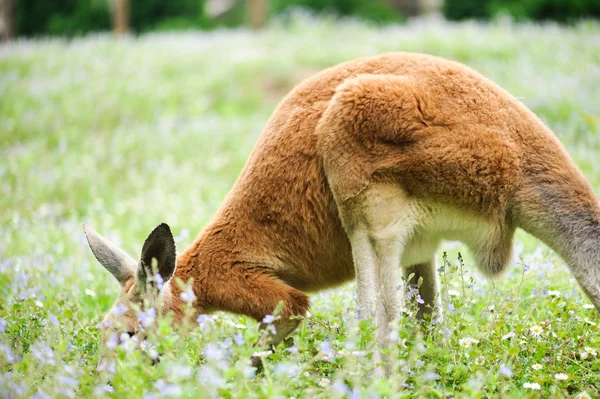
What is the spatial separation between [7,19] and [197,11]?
19.7 feet

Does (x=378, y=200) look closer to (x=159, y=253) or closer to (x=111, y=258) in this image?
(x=159, y=253)

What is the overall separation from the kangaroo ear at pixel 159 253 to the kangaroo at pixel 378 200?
10 mm

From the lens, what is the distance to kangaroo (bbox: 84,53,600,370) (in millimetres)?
3801

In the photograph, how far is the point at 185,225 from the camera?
288 inches

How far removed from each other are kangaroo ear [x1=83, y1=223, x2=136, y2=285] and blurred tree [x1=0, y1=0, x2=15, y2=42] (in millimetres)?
15526

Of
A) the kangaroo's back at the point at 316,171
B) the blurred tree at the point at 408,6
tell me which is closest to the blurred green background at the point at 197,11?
the blurred tree at the point at 408,6

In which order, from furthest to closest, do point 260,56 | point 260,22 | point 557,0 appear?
1. point 557,0
2. point 260,22
3. point 260,56

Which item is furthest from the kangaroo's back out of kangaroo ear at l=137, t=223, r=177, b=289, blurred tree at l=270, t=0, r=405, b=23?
blurred tree at l=270, t=0, r=405, b=23

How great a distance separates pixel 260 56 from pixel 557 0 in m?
8.71

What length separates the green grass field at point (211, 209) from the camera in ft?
10.6

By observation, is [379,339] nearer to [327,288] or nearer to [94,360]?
[327,288]

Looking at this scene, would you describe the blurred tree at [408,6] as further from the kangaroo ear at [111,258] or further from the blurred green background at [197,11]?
the kangaroo ear at [111,258]

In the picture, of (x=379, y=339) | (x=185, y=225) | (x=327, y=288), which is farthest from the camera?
(x=185, y=225)

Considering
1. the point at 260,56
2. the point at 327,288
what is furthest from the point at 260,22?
the point at 327,288
